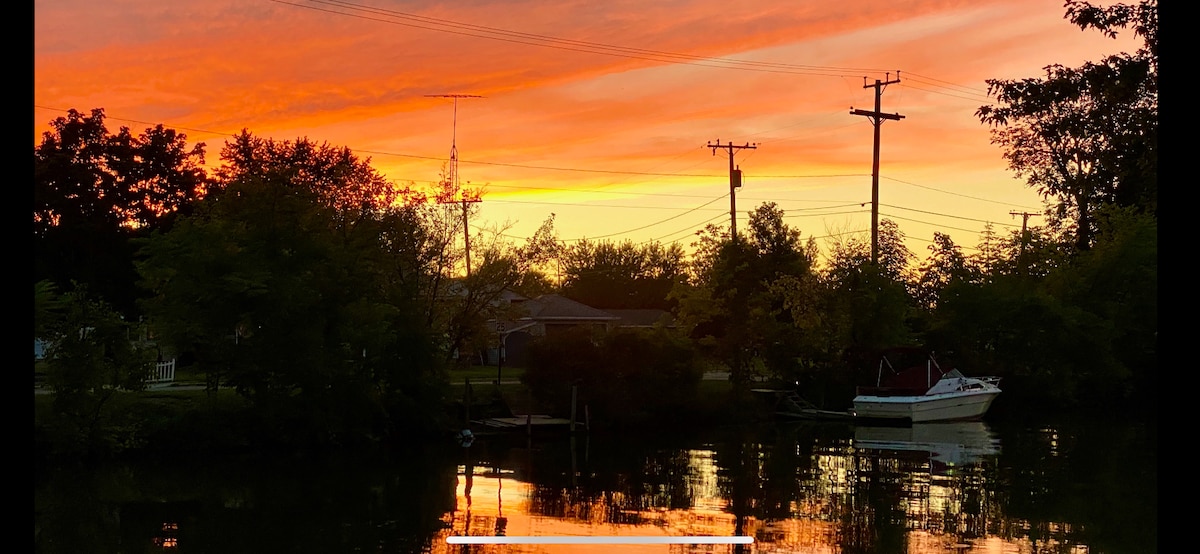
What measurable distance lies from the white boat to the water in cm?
863

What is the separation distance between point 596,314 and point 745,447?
132 feet

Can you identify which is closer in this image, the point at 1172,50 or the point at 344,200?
the point at 1172,50

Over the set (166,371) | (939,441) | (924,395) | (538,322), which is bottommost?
(939,441)

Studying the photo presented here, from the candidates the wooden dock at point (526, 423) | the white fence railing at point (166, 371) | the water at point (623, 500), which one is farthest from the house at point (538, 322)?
the water at point (623, 500)

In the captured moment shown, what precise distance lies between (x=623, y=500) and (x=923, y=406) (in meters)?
25.5

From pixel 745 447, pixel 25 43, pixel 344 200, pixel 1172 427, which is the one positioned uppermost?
pixel 344 200

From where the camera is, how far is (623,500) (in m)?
25.0

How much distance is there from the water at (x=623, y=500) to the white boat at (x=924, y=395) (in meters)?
8.63

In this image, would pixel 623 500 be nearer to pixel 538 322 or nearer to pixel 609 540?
pixel 609 540

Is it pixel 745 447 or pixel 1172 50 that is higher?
pixel 1172 50

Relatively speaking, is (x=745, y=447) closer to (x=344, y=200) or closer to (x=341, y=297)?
(x=341, y=297)

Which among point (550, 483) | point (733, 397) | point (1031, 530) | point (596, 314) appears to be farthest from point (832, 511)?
point (596, 314)

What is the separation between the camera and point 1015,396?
54438 millimetres

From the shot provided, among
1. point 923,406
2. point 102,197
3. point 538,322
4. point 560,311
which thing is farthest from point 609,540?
point 560,311
